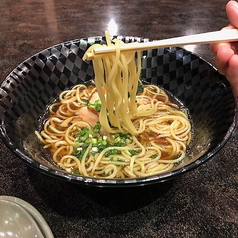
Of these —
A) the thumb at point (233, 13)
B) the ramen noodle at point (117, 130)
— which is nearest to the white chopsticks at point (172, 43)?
the ramen noodle at point (117, 130)

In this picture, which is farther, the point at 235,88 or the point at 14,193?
the point at 235,88

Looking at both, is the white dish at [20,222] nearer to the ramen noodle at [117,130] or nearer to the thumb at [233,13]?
the ramen noodle at [117,130]

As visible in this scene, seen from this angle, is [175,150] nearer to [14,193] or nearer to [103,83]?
[103,83]

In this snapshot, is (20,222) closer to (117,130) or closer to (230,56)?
(117,130)

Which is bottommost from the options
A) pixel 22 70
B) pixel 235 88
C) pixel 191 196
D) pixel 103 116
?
pixel 191 196

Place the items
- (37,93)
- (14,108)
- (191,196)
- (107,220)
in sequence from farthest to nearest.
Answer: (37,93) → (14,108) → (191,196) → (107,220)

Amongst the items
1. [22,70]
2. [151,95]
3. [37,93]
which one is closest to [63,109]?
[37,93]

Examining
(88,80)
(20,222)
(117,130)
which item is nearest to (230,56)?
(117,130)
